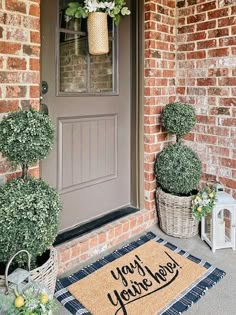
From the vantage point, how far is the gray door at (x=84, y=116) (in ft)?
6.61

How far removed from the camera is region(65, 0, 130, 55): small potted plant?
78.4 inches

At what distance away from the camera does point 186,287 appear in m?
1.79

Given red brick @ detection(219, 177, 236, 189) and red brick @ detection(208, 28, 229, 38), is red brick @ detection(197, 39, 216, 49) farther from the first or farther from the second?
red brick @ detection(219, 177, 236, 189)

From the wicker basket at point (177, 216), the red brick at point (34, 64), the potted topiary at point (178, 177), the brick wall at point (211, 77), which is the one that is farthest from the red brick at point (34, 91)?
the brick wall at point (211, 77)

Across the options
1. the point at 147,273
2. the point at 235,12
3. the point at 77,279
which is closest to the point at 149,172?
the point at 147,273

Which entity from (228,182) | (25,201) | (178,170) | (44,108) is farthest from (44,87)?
(228,182)

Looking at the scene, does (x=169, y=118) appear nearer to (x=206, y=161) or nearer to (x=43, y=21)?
(x=206, y=161)

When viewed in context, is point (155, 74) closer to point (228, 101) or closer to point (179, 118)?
point (179, 118)

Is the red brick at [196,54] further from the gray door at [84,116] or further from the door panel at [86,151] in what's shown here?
the door panel at [86,151]

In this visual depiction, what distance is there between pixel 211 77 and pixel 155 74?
0.44m

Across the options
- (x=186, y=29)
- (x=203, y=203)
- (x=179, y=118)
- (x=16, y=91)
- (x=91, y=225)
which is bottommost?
(x=91, y=225)

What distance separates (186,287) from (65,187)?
1.01 metres

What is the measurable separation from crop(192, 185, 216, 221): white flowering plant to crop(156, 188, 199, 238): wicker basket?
2.5 inches

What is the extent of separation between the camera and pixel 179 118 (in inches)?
91.3
